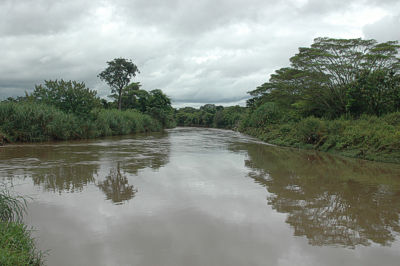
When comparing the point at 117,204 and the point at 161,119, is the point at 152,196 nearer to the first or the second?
the point at 117,204

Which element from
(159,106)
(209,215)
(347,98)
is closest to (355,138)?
(347,98)

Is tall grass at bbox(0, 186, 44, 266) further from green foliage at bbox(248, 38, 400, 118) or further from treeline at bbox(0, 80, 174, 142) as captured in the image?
green foliage at bbox(248, 38, 400, 118)

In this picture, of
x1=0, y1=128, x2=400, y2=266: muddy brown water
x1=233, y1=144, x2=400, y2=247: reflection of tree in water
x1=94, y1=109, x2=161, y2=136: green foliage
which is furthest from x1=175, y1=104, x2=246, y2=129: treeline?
x1=0, y1=128, x2=400, y2=266: muddy brown water

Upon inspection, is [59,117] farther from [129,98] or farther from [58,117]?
[129,98]

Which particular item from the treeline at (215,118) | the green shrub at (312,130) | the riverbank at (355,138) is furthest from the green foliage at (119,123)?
the treeline at (215,118)

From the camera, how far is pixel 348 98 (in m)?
22.5

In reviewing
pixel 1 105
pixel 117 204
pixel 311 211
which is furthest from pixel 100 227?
pixel 1 105

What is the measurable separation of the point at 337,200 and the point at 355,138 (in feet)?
34.8

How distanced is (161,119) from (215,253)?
1851 inches

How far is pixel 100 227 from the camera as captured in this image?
17.0 feet

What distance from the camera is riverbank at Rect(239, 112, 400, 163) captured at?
45.7 feet

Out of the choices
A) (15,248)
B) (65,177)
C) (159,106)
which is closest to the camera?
(15,248)

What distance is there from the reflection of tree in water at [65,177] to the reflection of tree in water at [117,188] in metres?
0.56

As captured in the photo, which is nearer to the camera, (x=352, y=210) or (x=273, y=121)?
(x=352, y=210)
